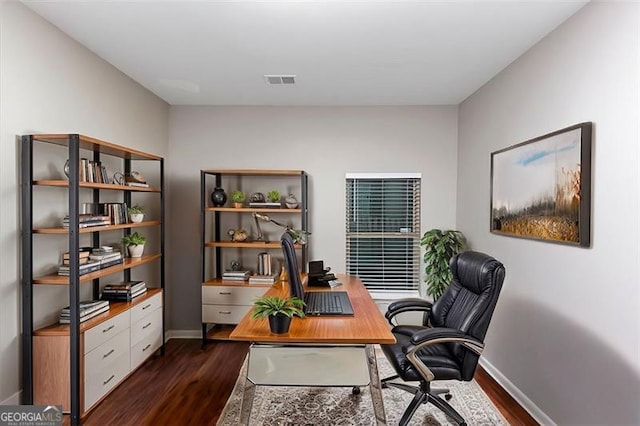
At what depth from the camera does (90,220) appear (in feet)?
9.01

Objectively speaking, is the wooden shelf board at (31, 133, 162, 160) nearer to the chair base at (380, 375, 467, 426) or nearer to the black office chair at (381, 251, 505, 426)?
the black office chair at (381, 251, 505, 426)

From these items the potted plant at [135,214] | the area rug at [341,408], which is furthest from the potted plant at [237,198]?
the area rug at [341,408]

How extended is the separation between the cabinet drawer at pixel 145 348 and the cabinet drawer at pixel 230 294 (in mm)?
582

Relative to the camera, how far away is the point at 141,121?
384 cm

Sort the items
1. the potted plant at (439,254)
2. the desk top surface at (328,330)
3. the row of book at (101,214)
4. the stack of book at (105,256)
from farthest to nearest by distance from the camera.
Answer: the potted plant at (439,254)
the stack of book at (105,256)
the row of book at (101,214)
the desk top surface at (328,330)

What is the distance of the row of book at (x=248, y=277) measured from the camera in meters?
4.11

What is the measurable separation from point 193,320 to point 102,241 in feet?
5.19

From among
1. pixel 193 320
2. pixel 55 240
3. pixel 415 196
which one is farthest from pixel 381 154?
pixel 55 240

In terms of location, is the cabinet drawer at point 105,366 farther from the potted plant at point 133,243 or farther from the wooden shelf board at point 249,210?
the wooden shelf board at point 249,210

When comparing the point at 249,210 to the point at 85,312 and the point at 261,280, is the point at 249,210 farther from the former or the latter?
the point at 85,312

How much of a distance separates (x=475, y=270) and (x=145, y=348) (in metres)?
2.89

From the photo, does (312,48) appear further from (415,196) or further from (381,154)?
(415,196)

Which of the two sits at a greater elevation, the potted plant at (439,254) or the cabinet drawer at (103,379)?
the potted plant at (439,254)

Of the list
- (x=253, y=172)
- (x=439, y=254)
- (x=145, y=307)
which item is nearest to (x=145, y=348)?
(x=145, y=307)
